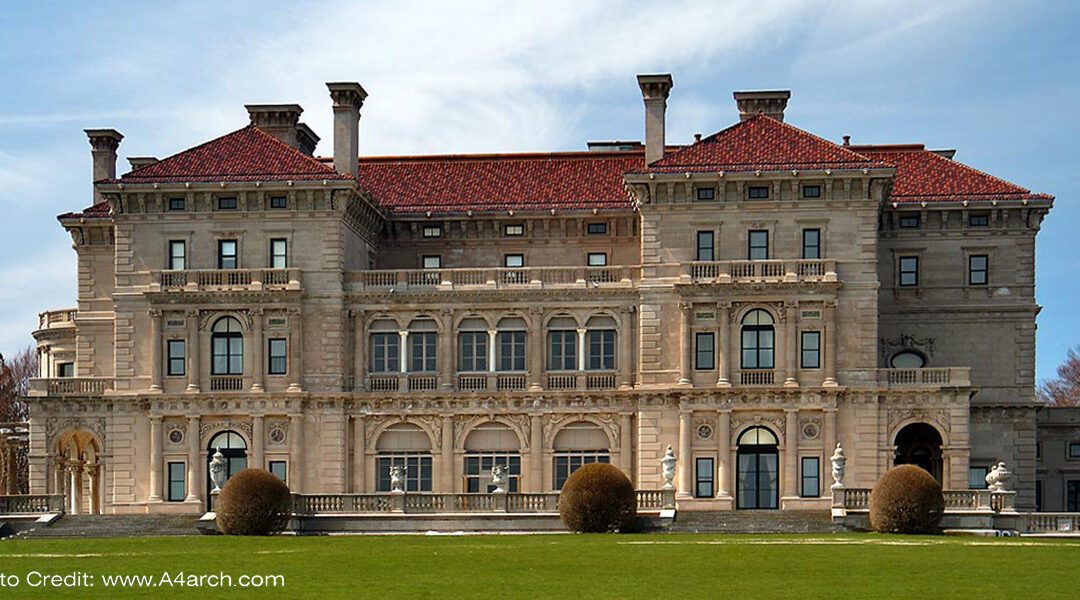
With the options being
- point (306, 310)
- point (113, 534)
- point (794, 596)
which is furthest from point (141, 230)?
point (794, 596)

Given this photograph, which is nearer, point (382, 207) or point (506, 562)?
point (506, 562)

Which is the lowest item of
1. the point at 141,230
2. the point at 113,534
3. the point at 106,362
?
the point at 113,534

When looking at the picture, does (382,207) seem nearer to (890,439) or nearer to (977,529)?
(890,439)

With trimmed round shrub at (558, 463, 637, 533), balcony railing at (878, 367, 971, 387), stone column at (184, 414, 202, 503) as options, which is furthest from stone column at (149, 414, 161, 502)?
balcony railing at (878, 367, 971, 387)

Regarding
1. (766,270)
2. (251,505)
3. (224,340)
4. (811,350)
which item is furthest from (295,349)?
(811,350)

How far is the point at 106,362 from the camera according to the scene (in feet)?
265

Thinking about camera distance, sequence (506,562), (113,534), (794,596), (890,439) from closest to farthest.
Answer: (794,596) → (506,562) → (113,534) → (890,439)

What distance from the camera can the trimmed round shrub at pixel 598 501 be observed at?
6347cm

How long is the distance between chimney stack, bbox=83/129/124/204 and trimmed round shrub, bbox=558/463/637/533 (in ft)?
95.7

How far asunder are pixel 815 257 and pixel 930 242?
26.7ft

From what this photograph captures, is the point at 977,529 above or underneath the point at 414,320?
underneath

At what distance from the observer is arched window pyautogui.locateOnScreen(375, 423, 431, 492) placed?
251 ft

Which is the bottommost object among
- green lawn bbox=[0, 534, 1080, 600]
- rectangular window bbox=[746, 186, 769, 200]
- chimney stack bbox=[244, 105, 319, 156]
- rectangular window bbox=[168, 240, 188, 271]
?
green lawn bbox=[0, 534, 1080, 600]

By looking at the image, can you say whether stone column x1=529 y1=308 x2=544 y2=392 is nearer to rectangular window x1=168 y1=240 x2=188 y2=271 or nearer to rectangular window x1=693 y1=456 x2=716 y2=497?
rectangular window x1=693 y1=456 x2=716 y2=497
